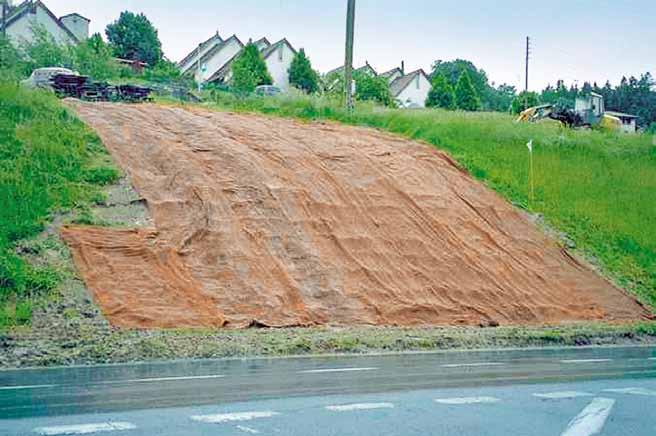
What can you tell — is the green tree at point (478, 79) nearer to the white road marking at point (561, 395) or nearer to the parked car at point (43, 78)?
the parked car at point (43, 78)

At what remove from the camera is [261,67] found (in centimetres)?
7231

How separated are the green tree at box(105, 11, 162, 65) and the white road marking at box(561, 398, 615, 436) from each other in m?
76.0

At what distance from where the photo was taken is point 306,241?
941 inches

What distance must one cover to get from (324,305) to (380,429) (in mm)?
12025

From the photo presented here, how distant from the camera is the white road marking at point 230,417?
9.42 metres

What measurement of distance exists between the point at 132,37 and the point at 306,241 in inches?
2542

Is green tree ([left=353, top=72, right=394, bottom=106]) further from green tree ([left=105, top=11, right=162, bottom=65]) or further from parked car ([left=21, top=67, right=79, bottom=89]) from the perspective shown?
parked car ([left=21, top=67, right=79, bottom=89])

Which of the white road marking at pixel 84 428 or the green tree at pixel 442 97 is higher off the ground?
the green tree at pixel 442 97

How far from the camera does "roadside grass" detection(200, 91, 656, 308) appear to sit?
30562 millimetres

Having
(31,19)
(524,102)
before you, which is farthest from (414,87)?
(31,19)

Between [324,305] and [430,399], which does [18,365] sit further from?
[324,305]

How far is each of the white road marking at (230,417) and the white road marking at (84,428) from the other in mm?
804

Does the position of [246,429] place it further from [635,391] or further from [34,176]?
[34,176]

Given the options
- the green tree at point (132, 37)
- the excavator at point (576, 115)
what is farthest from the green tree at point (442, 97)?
the green tree at point (132, 37)
